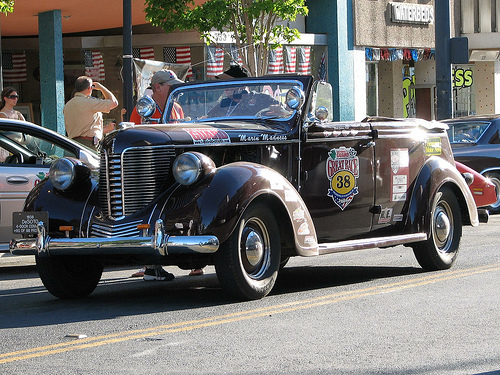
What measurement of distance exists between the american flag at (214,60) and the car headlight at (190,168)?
17668 millimetres

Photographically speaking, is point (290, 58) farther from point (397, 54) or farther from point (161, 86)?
point (161, 86)

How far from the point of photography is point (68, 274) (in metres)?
7.89

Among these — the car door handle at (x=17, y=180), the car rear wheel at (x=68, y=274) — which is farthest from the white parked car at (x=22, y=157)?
the car rear wheel at (x=68, y=274)

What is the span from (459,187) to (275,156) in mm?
2458

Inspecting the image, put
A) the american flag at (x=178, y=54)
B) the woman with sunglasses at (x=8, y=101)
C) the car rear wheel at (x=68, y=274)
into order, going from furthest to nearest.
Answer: the american flag at (x=178, y=54) → the woman with sunglasses at (x=8, y=101) → the car rear wheel at (x=68, y=274)

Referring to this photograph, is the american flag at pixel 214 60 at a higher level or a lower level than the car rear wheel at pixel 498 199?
higher

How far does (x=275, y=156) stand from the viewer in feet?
26.2

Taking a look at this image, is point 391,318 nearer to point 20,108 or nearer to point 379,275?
point 379,275

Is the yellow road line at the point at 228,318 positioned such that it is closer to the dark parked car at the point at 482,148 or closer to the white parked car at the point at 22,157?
the white parked car at the point at 22,157

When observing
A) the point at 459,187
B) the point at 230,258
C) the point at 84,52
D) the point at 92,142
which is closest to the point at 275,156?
the point at 230,258

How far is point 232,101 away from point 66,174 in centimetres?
174

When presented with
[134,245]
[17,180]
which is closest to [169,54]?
[17,180]

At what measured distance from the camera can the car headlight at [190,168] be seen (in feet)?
23.4

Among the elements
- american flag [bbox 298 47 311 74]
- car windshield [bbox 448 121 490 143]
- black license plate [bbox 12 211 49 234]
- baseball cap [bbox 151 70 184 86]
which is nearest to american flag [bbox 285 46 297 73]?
american flag [bbox 298 47 311 74]
